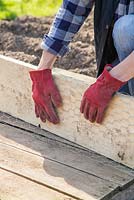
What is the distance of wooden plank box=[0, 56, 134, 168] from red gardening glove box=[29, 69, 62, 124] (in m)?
0.03

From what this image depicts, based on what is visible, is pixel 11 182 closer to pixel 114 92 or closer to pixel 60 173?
pixel 60 173

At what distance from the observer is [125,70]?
8.96 feet

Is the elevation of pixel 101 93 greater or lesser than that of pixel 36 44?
greater

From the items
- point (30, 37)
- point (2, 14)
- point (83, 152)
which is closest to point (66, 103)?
point (83, 152)

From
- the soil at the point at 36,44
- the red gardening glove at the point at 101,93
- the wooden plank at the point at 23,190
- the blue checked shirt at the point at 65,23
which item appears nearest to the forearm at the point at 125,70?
the red gardening glove at the point at 101,93

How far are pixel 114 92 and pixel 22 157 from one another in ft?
1.66

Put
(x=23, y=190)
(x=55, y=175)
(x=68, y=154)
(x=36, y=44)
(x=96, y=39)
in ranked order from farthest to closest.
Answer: (x=36, y=44), (x=96, y=39), (x=68, y=154), (x=55, y=175), (x=23, y=190)

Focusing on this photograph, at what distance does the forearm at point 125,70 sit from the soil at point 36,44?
112cm

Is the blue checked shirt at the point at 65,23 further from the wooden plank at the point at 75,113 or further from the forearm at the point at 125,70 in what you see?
the forearm at the point at 125,70

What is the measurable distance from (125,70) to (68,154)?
19.1 inches

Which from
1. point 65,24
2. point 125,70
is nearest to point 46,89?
point 65,24

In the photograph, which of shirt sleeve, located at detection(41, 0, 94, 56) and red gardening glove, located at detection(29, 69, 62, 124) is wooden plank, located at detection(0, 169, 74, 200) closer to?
red gardening glove, located at detection(29, 69, 62, 124)

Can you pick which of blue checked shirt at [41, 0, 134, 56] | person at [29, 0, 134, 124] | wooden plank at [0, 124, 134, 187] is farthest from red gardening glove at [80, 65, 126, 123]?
blue checked shirt at [41, 0, 134, 56]

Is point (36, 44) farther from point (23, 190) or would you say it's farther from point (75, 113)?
point (23, 190)
